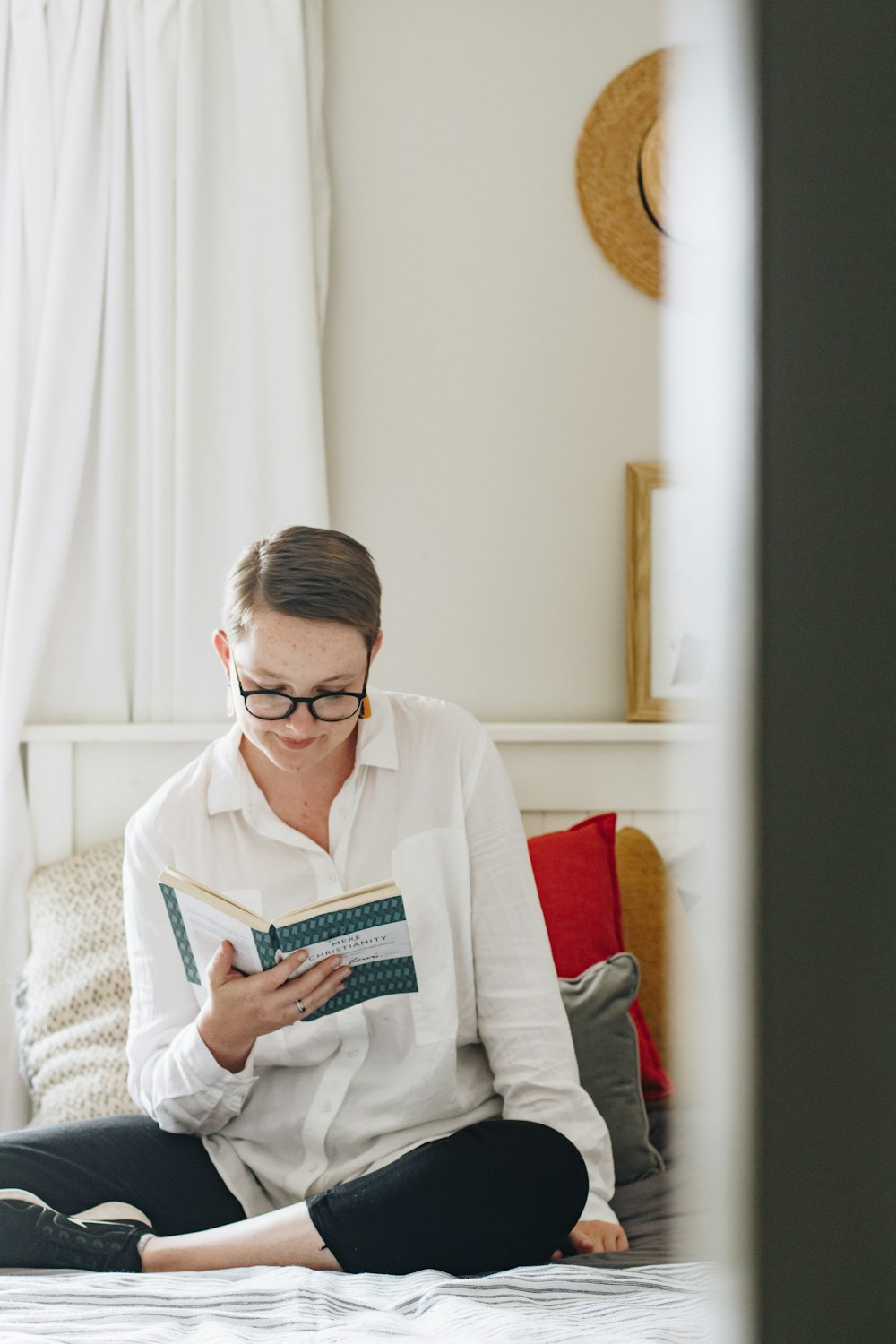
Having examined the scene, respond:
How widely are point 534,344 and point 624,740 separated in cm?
81

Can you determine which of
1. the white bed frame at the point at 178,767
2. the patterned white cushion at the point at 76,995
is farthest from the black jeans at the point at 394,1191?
the white bed frame at the point at 178,767

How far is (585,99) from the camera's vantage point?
88.5 inches

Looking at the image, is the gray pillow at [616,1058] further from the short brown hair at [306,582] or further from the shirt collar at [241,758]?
the short brown hair at [306,582]

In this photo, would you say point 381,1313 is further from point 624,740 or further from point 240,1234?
point 624,740

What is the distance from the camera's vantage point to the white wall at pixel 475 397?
7.43 ft

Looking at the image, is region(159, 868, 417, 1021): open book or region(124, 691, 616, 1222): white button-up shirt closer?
region(159, 868, 417, 1021): open book

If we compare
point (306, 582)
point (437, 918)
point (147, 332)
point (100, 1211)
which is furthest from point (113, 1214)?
point (147, 332)

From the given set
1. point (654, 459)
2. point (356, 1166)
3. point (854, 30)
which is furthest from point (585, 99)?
point (854, 30)

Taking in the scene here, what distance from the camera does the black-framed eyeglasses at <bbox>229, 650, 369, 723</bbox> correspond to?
1.39m

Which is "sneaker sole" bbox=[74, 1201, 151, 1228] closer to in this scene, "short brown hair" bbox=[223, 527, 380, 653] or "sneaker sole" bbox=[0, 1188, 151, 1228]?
"sneaker sole" bbox=[0, 1188, 151, 1228]

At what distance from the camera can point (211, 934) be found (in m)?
1.35

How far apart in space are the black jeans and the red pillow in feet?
1.42

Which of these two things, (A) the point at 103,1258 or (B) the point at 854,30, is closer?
(B) the point at 854,30

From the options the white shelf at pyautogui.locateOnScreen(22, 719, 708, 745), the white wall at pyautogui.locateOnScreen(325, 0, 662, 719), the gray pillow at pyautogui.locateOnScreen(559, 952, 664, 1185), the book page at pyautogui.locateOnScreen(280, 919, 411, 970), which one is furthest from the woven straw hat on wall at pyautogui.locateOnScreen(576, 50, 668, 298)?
the book page at pyautogui.locateOnScreen(280, 919, 411, 970)
